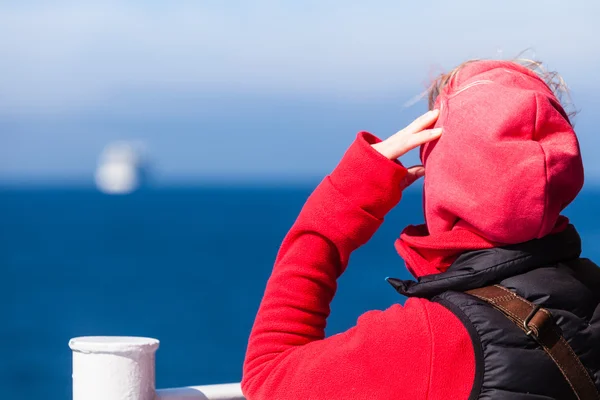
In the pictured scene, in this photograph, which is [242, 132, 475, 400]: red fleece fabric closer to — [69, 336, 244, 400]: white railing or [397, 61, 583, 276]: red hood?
[397, 61, 583, 276]: red hood

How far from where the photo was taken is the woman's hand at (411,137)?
146 centimetres

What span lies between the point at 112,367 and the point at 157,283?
3789cm

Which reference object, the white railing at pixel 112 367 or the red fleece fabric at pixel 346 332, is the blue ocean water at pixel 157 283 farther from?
the red fleece fabric at pixel 346 332

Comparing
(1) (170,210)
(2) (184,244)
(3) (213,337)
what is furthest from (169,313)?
(1) (170,210)

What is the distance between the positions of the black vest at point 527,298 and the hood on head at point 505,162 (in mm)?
42

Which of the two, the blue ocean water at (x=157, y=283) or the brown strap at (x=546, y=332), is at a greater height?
the brown strap at (x=546, y=332)

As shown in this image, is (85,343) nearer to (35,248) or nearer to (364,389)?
(364,389)

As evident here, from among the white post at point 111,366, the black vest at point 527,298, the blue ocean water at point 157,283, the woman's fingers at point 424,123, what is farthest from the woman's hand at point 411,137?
the blue ocean water at point 157,283

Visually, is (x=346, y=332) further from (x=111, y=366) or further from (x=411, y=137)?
(x=111, y=366)

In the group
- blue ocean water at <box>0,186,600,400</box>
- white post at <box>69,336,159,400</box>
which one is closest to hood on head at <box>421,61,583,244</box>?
white post at <box>69,336,159,400</box>

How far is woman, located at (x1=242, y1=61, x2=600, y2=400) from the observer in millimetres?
1340

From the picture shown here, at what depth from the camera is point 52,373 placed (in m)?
22.5

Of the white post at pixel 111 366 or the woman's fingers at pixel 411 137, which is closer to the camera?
the woman's fingers at pixel 411 137

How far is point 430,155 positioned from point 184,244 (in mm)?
51956
